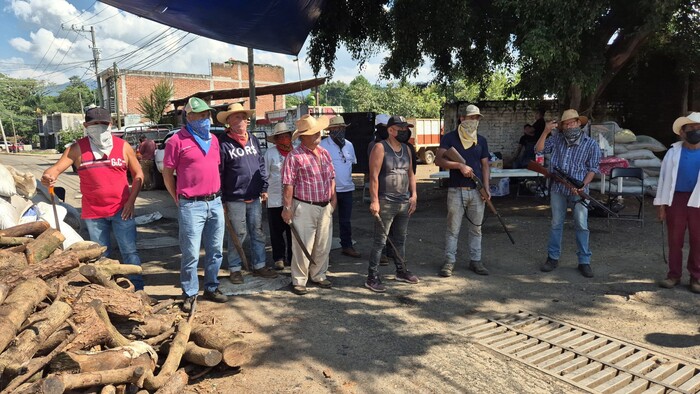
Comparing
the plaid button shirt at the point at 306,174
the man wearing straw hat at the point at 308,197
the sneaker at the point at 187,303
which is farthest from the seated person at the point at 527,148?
the sneaker at the point at 187,303

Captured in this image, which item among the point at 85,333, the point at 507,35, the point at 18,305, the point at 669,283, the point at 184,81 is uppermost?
the point at 184,81

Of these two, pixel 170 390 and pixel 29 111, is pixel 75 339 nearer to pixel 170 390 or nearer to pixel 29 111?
pixel 170 390

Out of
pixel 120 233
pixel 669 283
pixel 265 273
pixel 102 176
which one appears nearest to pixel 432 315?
pixel 265 273

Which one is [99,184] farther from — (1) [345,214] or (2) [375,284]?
(1) [345,214]

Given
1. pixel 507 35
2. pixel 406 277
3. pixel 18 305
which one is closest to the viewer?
pixel 18 305

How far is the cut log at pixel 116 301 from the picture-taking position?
370 centimetres

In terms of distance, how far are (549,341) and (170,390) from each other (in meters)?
2.93

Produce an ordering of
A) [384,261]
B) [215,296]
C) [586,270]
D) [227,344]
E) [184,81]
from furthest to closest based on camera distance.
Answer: [184,81] → [384,261] → [586,270] → [215,296] → [227,344]

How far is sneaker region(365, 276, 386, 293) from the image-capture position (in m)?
5.24

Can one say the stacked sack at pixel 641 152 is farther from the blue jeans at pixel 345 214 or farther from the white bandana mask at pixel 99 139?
the white bandana mask at pixel 99 139

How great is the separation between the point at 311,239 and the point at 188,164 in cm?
149

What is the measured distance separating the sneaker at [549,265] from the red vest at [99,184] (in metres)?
4.72

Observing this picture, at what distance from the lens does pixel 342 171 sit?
6.54m

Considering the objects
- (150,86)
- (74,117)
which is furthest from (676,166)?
(74,117)
